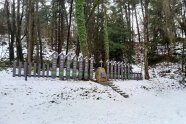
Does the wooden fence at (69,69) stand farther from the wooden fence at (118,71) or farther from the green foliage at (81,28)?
the green foliage at (81,28)

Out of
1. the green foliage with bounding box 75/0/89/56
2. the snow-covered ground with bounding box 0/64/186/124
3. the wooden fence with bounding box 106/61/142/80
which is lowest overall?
the snow-covered ground with bounding box 0/64/186/124

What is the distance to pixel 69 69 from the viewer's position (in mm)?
7793

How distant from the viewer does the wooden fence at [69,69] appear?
6816 mm

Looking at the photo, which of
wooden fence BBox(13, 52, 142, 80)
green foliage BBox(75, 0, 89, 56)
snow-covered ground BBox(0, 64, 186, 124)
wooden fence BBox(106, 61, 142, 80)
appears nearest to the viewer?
snow-covered ground BBox(0, 64, 186, 124)

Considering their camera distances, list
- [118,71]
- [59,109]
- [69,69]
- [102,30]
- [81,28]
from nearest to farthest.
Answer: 1. [59,109]
2. [69,69]
3. [81,28]
4. [118,71]
5. [102,30]

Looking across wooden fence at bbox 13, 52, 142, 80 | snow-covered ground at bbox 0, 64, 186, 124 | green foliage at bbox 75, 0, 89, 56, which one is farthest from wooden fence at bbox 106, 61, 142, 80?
snow-covered ground at bbox 0, 64, 186, 124

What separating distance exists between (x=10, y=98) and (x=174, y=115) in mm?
5711

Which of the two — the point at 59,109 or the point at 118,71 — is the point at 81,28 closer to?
the point at 118,71

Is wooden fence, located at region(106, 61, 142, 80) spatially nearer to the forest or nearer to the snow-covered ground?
the forest

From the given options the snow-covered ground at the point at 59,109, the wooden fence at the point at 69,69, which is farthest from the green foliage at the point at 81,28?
the snow-covered ground at the point at 59,109

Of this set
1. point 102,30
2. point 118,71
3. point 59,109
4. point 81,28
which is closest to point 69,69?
point 81,28

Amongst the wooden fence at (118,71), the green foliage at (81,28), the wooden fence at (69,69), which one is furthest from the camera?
the wooden fence at (118,71)

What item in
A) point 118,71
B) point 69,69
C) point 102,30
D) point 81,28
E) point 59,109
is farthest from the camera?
point 102,30

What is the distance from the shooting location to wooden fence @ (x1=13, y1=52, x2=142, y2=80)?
6816mm
